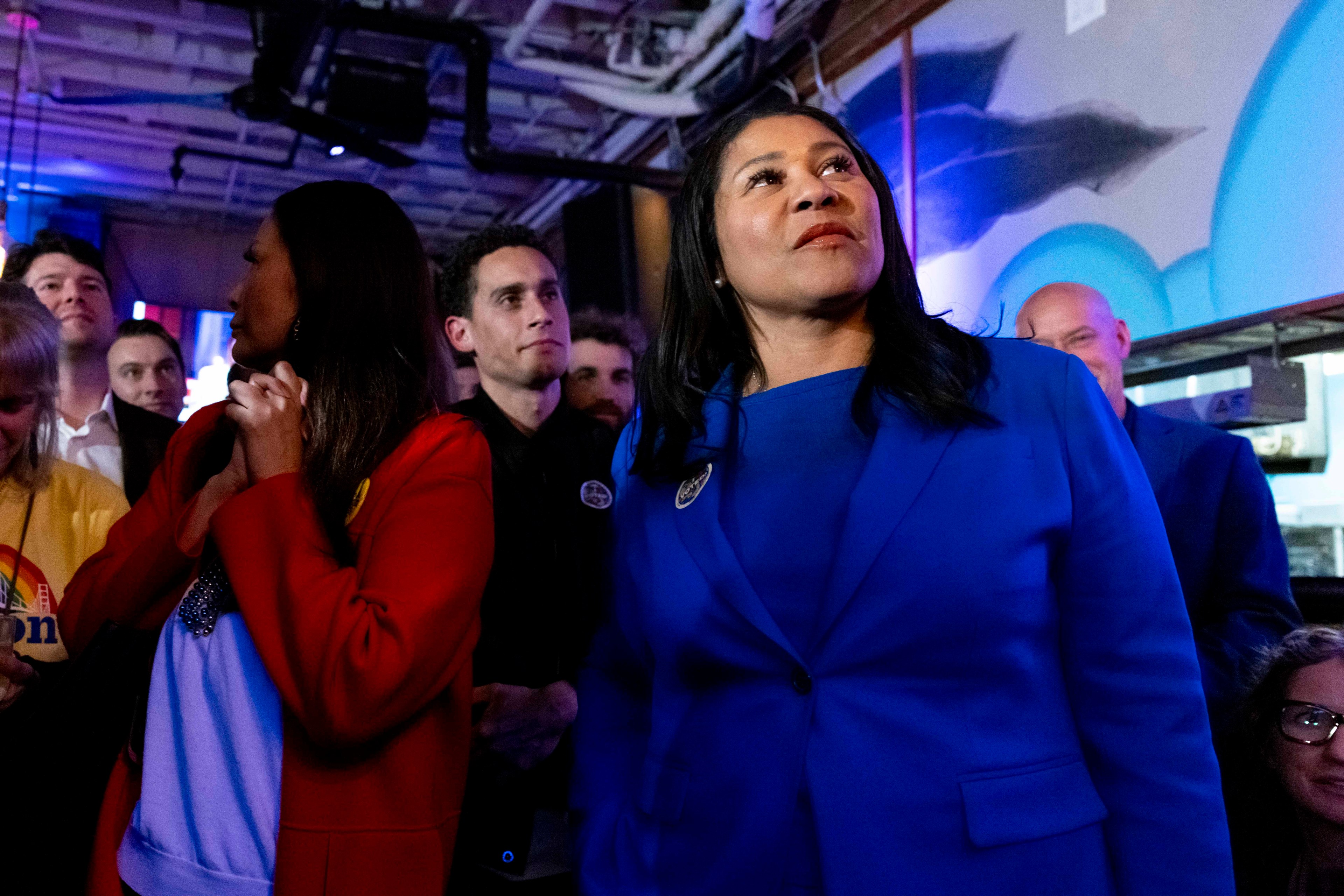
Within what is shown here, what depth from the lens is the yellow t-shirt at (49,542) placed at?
184 cm

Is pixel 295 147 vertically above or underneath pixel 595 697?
above

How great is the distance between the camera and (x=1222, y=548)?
2057 millimetres

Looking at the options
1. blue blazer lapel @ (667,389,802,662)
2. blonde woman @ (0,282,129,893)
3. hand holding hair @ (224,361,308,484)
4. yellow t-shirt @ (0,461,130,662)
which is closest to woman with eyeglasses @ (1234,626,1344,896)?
blue blazer lapel @ (667,389,802,662)

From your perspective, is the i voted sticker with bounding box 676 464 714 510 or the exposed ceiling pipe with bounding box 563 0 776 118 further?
the exposed ceiling pipe with bounding box 563 0 776 118

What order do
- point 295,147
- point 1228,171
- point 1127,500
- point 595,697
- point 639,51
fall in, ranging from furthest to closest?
1. point 295,147
2. point 639,51
3. point 1228,171
4. point 595,697
5. point 1127,500

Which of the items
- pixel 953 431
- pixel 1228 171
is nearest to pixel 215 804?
pixel 953 431

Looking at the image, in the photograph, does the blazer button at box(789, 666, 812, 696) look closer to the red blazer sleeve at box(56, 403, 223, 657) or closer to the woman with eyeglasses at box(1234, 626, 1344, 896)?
the red blazer sleeve at box(56, 403, 223, 657)

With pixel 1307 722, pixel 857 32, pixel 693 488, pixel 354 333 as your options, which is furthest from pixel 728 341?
pixel 857 32

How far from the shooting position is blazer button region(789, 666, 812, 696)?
1.12 metres

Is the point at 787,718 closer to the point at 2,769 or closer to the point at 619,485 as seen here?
the point at 619,485

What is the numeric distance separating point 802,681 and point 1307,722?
1.13m

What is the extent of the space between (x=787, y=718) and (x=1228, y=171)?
2916 mm

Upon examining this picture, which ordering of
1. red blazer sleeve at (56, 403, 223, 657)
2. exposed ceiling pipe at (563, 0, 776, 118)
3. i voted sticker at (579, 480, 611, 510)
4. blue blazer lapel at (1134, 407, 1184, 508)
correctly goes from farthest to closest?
exposed ceiling pipe at (563, 0, 776, 118)
i voted sticker at (579, 480, 611, 510)
blue blazer lapel at (1134, 407, 1184, 508)
red blazer sleeve at (56, 403, 223, 657)

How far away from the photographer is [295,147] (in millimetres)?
6988
